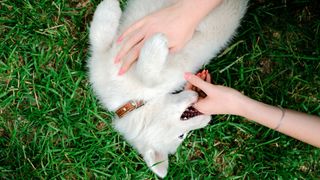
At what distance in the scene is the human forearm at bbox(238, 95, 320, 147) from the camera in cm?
255

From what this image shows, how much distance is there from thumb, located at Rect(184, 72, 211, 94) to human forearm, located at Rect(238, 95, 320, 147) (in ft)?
0.76

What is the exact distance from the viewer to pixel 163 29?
2762mm

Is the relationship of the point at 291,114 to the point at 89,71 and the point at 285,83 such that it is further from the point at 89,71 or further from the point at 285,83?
the point at 89,71

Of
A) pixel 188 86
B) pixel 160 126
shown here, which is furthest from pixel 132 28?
pixel 160 126

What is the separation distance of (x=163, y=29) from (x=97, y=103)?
0.92m

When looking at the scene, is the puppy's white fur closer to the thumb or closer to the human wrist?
the thumb

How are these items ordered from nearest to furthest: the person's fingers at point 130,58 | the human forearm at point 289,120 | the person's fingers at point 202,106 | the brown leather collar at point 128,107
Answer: the human forearm at point 289,120, the person's fingers at point 202,106, the person's fingers at point 130,58, the brown leather collar at point 128,107

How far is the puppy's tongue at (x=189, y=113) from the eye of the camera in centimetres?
289

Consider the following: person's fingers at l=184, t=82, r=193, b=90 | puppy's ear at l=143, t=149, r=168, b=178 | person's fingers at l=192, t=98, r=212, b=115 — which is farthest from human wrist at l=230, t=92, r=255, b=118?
puppy's ear at l=143, t=149, r=168, b=178

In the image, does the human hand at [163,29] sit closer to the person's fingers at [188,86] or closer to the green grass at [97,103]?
the person's fingers at [188,86]

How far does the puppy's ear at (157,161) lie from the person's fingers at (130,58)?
565mm

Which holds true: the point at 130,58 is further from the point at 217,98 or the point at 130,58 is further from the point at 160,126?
the point at 217,98

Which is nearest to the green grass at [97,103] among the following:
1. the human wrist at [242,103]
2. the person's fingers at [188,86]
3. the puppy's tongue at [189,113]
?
the person's fingers at [188,86]

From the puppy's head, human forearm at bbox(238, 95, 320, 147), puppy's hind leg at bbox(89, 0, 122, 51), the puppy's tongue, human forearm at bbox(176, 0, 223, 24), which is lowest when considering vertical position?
the puppy's head
